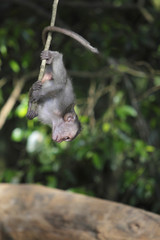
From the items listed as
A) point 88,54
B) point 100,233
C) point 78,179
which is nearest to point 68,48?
point 88,54

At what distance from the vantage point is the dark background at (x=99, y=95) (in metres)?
3.85

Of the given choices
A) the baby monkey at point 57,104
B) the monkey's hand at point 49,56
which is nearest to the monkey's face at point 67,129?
the baby monkey at point 57,104

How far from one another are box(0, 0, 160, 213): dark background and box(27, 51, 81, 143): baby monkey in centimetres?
110

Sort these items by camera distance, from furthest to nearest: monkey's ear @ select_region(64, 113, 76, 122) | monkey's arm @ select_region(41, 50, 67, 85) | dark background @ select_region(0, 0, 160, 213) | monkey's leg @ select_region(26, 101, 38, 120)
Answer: dark background @ select_region(0, 0, 160, 213), monkey's ear @ select_region(64, 113, 76, 122), monkey's arm @ select_region(41, 50, 67, 85), monkey's leg @ select_region(26, 101, 38, 120)

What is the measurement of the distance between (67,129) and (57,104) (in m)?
0.18

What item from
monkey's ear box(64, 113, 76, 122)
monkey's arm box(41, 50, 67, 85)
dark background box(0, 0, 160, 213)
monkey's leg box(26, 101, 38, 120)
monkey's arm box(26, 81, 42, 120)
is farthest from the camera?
dark background box(0, 0, 160, 213)

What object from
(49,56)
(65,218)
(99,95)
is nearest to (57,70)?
(49,56)

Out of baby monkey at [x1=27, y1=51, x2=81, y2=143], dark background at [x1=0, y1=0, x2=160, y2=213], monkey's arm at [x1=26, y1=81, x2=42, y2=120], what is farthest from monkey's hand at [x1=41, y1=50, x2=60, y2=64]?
dark background at [x1=0, y1=0, x2=160, y2=213]

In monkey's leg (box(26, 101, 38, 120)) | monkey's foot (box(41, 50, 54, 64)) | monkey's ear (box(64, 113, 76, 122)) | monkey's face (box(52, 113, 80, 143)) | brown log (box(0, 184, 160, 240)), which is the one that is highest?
monkey's foot (box(41, 50, 54, 64))

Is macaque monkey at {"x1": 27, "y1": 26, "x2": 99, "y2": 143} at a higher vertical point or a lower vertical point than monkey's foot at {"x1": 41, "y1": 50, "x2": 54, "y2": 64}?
lower

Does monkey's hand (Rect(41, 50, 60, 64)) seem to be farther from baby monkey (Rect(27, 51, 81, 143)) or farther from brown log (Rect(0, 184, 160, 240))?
brown log (Rect(0, 184, 160, 240))

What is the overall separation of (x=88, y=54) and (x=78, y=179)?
5.07 ft

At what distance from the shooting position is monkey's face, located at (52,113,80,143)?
2.53 m

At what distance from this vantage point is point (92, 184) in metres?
4.88
